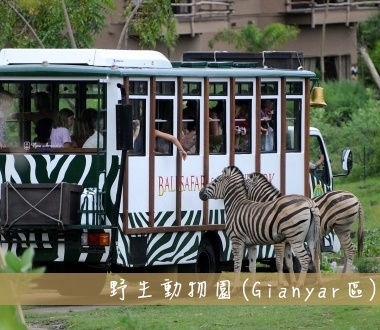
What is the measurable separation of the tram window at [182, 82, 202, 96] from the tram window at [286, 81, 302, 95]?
5.47 feet

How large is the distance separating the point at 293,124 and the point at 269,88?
793 mm

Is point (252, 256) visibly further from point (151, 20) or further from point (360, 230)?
point (151, 20)

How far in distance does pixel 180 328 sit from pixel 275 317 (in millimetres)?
1185

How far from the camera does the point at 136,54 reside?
14555 mm

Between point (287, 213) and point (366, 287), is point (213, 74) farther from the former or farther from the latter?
point (366, 287)

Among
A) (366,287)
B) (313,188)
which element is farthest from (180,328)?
(313,188)

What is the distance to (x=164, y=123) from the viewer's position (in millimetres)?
14719

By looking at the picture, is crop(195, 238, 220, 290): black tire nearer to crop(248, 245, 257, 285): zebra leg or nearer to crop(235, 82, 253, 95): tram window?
crop(248, 245, 257, 285): zebra leg

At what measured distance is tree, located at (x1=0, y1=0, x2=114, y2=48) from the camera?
2094 cm

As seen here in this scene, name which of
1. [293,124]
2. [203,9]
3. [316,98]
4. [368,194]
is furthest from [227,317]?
[203,9]

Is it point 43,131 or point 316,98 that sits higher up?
point 316,98

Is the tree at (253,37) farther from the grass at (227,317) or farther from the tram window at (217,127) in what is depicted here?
the grass at (227,317)

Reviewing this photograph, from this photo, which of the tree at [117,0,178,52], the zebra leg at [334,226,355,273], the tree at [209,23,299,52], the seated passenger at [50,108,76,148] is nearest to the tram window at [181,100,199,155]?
the seated passenger at [50,108,76,148]

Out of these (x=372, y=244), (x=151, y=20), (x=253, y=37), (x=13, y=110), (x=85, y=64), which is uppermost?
(x=253, y=37)
